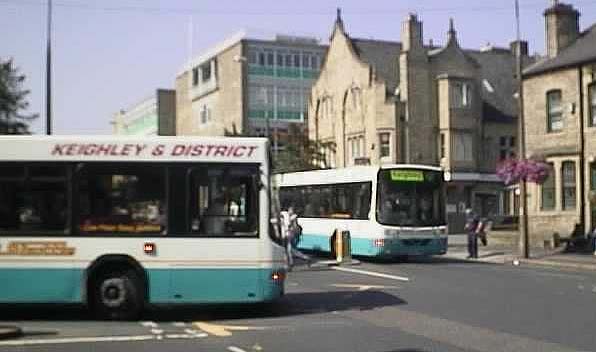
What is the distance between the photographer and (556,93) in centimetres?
3644

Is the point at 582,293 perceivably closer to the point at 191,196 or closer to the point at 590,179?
the point at 191,196

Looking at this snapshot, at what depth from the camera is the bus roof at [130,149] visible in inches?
541

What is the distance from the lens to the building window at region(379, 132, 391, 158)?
56.1 m

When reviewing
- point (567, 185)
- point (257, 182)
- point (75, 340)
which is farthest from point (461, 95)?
point (75, 340)

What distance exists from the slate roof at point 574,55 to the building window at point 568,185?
402cm

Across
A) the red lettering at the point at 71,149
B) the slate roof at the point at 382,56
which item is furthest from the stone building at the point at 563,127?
the red lettering at the point at 71,149

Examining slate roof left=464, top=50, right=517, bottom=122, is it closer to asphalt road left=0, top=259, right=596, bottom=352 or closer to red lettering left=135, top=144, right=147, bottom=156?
asphalt road left=0, top=259, right=596, bottom=352

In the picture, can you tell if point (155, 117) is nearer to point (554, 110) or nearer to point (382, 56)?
point (382, 56)

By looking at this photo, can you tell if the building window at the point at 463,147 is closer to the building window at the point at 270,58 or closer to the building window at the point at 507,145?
the building window at the point at 507,145

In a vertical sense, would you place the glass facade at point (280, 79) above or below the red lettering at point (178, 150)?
above

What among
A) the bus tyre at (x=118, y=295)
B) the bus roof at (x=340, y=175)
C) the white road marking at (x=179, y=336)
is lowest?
the white road marking at (x=179, y=336)

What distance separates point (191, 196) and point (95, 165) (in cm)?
158

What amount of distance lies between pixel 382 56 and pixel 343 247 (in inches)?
1415

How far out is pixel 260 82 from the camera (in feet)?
279
